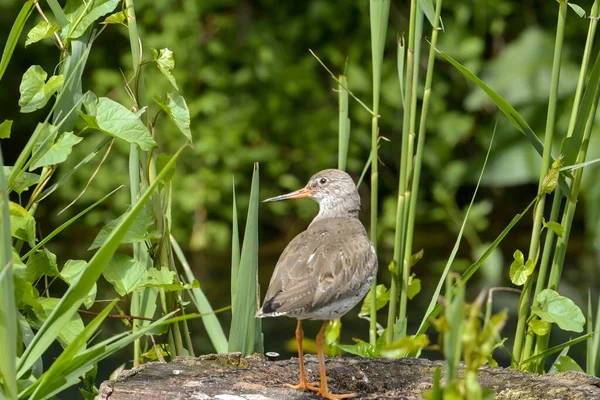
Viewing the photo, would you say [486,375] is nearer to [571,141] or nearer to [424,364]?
[424,364]

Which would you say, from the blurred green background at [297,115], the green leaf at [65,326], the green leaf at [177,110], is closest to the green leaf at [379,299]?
the green leaf at [177,110]

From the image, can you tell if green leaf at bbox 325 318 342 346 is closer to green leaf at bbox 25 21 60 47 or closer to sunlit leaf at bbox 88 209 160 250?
sunlit leaf at bbox 88 209 160 250

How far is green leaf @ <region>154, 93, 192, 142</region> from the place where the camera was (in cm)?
269

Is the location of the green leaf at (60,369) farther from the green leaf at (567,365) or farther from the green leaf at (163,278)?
the green leaf at (567,365)

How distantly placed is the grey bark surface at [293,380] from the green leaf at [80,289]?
13.7 inches

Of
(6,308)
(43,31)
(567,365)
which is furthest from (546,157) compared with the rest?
(6,308)

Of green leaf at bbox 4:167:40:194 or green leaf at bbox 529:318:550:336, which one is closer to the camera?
green leaf at bbox 4:167:40:194

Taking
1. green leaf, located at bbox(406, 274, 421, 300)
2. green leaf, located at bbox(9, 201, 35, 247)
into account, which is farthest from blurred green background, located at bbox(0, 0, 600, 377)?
green leaf, located at bbox(9, 201, 35, 247)

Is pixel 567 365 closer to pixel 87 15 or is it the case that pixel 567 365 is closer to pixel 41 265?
pixel 41 265

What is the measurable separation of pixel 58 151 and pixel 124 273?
0.45 metres

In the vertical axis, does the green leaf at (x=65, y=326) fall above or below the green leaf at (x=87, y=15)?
below

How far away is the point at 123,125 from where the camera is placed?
2.57 m

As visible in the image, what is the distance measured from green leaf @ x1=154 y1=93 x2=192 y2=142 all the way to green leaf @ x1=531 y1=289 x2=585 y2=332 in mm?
1252

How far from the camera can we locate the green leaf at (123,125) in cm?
256
